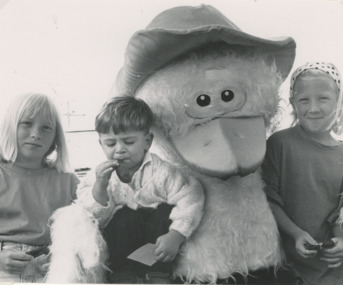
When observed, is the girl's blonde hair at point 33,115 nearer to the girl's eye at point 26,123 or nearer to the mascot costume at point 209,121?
the girl's eye at point 26,123

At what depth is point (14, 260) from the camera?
141 cm

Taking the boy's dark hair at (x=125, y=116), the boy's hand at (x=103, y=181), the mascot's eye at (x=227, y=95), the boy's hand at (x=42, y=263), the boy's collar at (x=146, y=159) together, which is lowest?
the boy's hand at (x=42, y=263)

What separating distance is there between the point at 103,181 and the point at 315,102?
60cm

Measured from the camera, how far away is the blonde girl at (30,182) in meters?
1.42

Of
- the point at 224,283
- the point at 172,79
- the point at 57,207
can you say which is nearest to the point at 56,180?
the point at 57,207

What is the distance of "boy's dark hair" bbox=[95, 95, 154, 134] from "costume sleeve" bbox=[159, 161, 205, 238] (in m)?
0.13

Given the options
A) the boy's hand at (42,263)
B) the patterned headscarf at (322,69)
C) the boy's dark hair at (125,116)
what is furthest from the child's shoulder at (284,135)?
the boy's hand at (42,263)

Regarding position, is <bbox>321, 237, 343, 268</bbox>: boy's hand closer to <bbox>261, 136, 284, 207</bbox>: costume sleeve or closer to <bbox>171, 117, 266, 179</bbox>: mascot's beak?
<bbox>261, 136, 284, 207</bbox>: costume sleeve

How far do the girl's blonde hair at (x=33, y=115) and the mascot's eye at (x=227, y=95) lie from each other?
0.44 metres

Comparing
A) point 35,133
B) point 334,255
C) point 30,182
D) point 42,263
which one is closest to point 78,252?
point 42,263

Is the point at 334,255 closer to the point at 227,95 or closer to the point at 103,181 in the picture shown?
the point at 227,95

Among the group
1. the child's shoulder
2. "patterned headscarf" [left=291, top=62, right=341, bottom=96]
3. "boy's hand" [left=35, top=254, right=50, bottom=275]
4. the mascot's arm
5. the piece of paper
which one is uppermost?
"patterned headscarf" [left=291, top=62, right=341, bottom=96]

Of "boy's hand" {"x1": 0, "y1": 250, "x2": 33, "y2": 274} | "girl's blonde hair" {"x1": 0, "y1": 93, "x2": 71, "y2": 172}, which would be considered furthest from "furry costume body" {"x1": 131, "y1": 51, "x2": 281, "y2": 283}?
"boy's hand" {"x1": 0, "y1": 250, "x2": 33, "y2": 274}

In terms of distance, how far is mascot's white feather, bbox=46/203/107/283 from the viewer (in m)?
1.39
